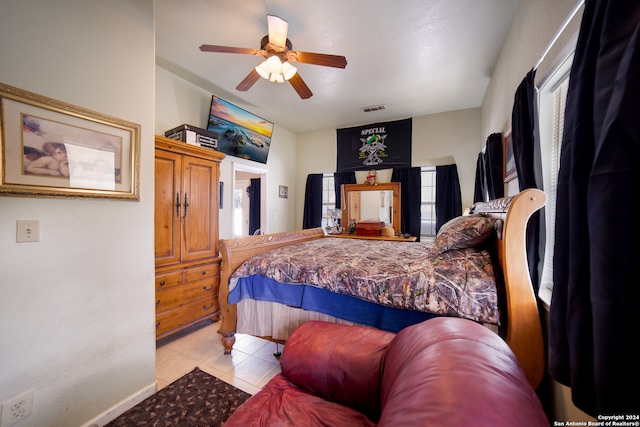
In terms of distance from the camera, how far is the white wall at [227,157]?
291 centimetres

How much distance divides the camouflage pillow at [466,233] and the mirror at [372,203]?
8.87ft

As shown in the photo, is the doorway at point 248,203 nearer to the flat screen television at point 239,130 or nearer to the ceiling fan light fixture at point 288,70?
the flat screen television at point 239,130

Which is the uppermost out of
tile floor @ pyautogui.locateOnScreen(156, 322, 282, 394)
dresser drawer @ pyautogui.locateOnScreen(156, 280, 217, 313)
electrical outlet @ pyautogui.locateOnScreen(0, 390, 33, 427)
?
dresser drawer @ pyautogui.locateOnScreen(156, 280, 217, 313)

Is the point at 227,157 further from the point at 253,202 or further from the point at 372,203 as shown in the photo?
the point at 372,203

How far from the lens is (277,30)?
6.40 feet

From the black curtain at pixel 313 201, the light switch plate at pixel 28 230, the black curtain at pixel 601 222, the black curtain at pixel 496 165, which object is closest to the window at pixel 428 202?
the black curtain at pixel 496 165

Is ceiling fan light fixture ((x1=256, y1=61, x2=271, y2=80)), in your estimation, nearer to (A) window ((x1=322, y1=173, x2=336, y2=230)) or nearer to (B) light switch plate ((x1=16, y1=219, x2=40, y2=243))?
(B) light switch plate ((x1=16, y1=219, x2=40, y2=243))

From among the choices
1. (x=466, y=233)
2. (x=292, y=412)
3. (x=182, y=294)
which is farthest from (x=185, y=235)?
(x=466, y=233)

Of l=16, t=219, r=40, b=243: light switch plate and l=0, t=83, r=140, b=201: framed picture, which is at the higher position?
l=0, t=83, r=140, b=201: framed picture

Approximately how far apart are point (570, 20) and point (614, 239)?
4.53 ft

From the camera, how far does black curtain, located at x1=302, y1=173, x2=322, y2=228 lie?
200 inches

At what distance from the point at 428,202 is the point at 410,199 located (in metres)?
0.33

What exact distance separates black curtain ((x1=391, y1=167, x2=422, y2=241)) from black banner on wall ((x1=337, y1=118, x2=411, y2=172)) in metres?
0.20

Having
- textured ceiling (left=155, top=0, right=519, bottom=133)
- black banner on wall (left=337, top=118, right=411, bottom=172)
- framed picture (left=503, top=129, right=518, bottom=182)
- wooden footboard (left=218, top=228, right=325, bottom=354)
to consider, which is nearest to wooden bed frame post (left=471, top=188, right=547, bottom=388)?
framed picture (left=503, top=129, right=518, bottom=182)
